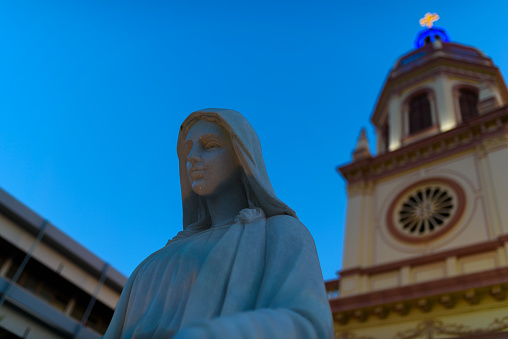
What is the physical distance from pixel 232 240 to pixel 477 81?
23.1m

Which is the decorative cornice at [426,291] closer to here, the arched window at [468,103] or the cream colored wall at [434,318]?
the cream colored wall at [434,318]

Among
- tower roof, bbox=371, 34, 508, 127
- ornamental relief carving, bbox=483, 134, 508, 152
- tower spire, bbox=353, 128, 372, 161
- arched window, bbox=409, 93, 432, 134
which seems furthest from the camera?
tower roof, bbox=371, 34, 508, 127

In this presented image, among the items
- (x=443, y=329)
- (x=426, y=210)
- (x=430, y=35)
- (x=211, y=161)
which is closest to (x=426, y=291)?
(x=443, y=329)

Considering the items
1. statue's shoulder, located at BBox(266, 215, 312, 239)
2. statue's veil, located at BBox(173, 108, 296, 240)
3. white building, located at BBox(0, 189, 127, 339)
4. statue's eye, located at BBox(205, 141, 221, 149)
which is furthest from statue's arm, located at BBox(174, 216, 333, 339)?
white building, located at BBox(0, 189, 127, 339)

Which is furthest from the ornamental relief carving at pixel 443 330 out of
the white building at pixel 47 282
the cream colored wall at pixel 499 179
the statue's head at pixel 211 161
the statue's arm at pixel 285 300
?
the statue's arm at pixel 285 300

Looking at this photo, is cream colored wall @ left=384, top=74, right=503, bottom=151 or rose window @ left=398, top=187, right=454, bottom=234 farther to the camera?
cream colored wall @ left=384, top=74, right=503, bottom=151

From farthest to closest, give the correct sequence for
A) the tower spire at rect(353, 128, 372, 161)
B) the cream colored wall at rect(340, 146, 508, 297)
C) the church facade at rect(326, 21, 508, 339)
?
1. the tower spire at rect(353, 128, 372, 161)
2. the cream colored wall at rect(340, 146, 508, 297)
3. the church facade at rect(326, 21, 508, 339)

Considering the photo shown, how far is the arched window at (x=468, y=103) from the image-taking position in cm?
2070

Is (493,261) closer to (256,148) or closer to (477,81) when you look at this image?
(477,81)

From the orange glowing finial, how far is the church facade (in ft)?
18.6

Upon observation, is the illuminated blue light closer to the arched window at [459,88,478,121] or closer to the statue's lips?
the arched window at [459,88,478,121]

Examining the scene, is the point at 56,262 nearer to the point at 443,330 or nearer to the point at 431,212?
the point at 443,330

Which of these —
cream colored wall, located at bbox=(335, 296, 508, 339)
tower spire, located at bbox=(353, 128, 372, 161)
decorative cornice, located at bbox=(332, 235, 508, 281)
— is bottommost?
cream colored wall, located at bbox=(335, 296, 508, 339)

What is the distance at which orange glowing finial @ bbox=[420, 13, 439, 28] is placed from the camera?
29294 millimetres
